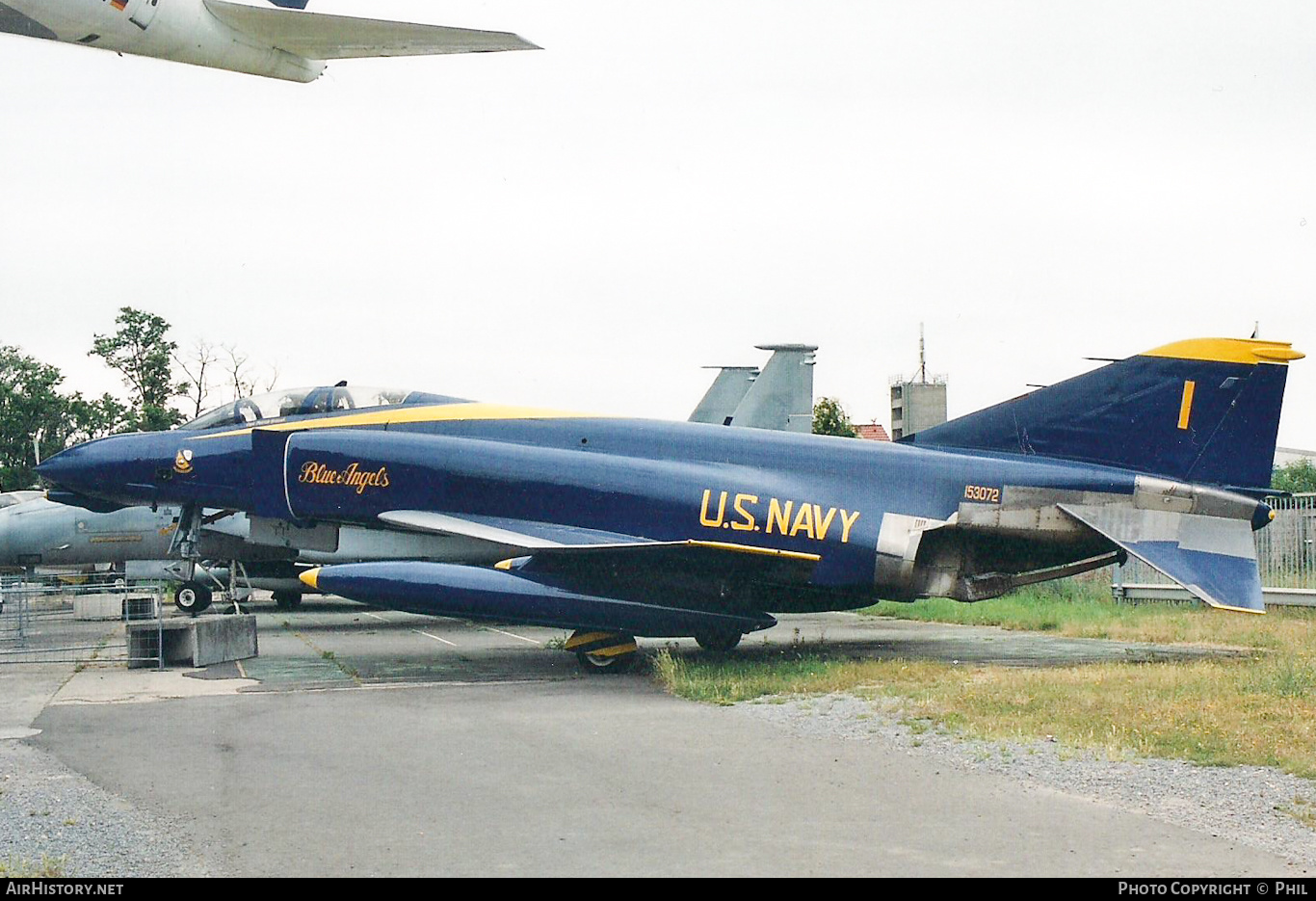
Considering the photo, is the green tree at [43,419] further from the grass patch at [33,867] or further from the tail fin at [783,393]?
the grass patch at [33,867]

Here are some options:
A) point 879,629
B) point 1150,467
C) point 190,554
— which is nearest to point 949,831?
point 1150,467

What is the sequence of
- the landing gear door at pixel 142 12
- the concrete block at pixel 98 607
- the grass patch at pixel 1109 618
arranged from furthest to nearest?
the concrete block at pixel 98 607 < the grass patch at pixel 1109 618 < the landing gear door at pixel 142 12

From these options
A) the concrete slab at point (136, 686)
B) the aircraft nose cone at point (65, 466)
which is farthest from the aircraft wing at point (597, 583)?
the aircraft nose cone at point (65, 466)

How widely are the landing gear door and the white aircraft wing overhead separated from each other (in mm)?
367

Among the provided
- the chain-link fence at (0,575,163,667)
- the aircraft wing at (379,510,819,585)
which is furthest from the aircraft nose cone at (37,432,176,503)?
the aircraft wing at (379,510,819,585)

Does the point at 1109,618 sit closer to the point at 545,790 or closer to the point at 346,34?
the point at 545,790

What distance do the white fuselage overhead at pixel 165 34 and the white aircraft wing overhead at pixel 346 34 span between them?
8 cm

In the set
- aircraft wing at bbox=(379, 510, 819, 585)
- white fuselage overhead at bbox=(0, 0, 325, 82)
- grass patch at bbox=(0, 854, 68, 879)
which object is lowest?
grass patch at bbox=(0, 854, 68, 879)

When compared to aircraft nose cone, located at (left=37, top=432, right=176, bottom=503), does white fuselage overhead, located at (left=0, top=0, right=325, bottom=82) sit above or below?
above

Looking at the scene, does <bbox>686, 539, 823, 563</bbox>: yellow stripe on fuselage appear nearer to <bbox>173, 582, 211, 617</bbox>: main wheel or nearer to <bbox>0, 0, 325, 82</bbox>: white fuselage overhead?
<bbox>0, 0, 325, 82</bbox>: white fuselage overhead

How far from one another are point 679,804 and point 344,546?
1158 centimetres

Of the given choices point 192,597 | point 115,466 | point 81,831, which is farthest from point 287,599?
point 81,831

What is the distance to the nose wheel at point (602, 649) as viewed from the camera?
1241 centimetres

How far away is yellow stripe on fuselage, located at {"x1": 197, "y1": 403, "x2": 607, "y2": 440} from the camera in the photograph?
47.1ft
